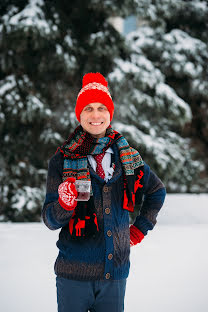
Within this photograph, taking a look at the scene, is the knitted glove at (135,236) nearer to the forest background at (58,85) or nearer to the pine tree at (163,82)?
the forest background at (58,85)

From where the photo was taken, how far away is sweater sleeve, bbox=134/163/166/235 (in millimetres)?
1783

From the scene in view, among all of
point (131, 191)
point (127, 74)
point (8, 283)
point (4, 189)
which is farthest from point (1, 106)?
point (131, 191)

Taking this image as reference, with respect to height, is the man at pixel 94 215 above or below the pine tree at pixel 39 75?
below

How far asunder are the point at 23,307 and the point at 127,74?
13.9 ft

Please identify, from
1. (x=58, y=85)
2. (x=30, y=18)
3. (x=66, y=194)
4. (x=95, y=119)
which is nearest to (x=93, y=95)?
(x=95, y=119)

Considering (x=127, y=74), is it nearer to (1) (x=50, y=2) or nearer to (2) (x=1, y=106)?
(1) (x=50, y=2)

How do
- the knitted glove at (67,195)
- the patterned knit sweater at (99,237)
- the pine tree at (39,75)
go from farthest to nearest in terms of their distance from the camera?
the pine tree at (39,75) < the patterned knit sweater at (99,237) < the knitted glove at (67,195)

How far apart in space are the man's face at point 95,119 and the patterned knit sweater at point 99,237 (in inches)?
7.1

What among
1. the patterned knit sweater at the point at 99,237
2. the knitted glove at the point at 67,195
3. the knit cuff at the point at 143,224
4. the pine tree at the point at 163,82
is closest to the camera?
the knitted glove at the point at 67,195

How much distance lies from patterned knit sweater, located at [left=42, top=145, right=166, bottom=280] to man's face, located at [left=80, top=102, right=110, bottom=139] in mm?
180

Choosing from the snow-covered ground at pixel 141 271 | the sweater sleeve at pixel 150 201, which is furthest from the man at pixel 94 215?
the snow-covered ground at pixel 141 271

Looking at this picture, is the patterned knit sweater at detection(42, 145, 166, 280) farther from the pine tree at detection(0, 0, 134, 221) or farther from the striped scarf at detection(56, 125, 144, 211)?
the pine tree at detection(0, 0, 134, 221)

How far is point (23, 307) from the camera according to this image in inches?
107

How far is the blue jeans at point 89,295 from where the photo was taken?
1520 mm
